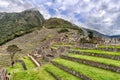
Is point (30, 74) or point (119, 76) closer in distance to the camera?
point (119, 76)

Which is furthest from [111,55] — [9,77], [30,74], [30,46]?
[30,46]

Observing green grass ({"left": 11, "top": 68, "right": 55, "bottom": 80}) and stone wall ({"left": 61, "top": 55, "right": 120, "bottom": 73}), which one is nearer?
stone wall ({"left": 61, "top": 55, "right": 120, "bottom": 73})

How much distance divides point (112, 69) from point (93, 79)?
290 centimetres

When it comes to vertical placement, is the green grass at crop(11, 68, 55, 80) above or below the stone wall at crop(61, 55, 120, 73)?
below

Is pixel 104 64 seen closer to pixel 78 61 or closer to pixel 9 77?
pixel 78 61

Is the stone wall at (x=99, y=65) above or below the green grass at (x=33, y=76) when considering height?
above

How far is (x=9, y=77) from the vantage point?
87.0 feet

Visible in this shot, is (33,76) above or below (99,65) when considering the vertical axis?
below

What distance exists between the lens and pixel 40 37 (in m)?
73.9

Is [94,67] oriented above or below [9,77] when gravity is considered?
above

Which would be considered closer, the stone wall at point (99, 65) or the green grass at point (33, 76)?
the stone wall at point (99, 65)

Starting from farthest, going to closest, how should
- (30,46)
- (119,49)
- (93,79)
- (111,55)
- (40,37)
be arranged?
(40,37)
(30,46)
(119,49)
(111,55)
(93,79)

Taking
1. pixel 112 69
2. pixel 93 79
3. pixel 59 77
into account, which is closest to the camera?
pixel 93 79

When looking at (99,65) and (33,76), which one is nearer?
(99,65)
